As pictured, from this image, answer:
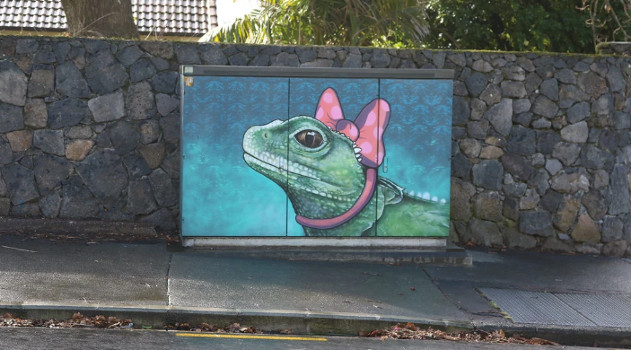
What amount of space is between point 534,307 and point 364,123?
3.04 metres

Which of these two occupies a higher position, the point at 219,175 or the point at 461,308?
the point at 219,175

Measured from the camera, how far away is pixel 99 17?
42.0ft

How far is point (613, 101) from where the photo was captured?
12.1 m

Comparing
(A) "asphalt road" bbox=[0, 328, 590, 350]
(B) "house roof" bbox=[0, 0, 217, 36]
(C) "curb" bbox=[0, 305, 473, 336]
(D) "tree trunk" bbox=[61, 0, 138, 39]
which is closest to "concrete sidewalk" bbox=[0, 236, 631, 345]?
(C) "curb" bbox=[0, 305, 473, 336]

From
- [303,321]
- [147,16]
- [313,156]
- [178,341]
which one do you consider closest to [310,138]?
[313,156]

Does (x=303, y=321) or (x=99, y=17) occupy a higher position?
(x=99, y=17)

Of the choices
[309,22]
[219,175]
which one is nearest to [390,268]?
[219,175]

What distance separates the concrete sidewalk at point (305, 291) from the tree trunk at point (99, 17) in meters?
3.73

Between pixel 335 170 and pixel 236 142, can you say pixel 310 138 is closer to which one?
pixel 335 170

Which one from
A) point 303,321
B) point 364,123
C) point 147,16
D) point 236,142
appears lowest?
point 303,321

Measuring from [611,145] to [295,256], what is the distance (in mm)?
4846

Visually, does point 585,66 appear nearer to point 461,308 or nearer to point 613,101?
point 613,101

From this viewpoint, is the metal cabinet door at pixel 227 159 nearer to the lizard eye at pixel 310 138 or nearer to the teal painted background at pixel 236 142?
the teal painted background at pixel 236 142

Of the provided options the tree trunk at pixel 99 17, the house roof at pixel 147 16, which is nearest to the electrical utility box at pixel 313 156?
the tree trunk at pixel 99 17
